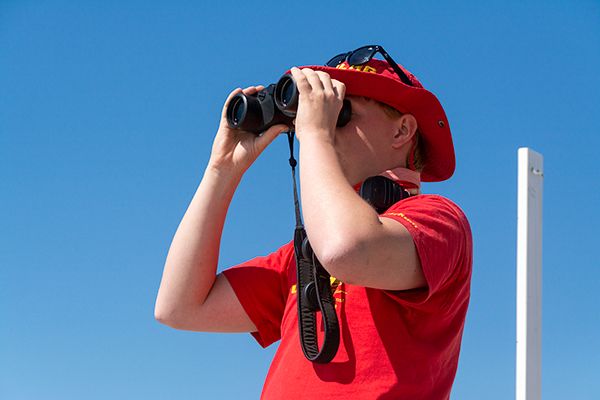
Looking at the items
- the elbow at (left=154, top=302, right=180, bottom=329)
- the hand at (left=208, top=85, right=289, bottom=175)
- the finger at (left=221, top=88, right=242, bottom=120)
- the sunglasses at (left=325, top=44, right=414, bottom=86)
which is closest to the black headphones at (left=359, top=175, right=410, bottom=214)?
the sunglasses at (left=325, top=44, right=414, bottom=86)

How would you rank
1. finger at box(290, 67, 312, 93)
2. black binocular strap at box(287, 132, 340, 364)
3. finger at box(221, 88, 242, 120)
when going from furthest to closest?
finger at box(221, 88, 242, 120), finger at box(290, 67, 312, 93), black binocular strap at box(287, 132, 340, 364)

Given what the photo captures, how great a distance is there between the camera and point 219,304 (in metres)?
2.97

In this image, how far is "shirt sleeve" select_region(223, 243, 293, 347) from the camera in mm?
2957

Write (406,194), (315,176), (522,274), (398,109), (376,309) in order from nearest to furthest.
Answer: (315,176) → (376,309) → (406,194) → (398,109) → (522,274)

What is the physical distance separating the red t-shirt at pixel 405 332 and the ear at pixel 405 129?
327mm

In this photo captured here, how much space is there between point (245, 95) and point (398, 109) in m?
0.54

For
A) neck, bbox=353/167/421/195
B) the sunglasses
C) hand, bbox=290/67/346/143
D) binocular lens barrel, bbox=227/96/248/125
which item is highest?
the sunglasses

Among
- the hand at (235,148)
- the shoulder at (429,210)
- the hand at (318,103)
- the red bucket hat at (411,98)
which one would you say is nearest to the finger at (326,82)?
the hand at (318,103)

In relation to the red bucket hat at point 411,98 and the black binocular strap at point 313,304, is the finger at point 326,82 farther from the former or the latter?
the black binocular strap at point 313,304

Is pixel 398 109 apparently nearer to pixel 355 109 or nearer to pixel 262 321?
pixel 355 109

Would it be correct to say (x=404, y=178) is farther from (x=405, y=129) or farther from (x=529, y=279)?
(x=529, y=279)

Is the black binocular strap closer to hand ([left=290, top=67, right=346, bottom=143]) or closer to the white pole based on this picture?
hand ([left=290, top=67, right=346, bottom=143])

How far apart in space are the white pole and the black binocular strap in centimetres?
88

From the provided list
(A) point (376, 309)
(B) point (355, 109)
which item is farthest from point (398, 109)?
(A) point (376, 309)
